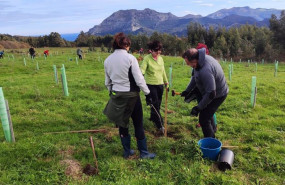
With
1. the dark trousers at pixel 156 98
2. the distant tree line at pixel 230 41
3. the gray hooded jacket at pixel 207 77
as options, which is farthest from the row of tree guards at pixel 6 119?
the distant tree line at pixel 230 41

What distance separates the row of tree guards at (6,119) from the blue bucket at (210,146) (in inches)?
145

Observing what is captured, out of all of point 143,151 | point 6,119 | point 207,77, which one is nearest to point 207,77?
point 207,77

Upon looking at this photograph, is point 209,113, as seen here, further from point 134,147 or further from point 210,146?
point 134,147

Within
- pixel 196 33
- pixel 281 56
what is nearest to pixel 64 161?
pixel 281 56

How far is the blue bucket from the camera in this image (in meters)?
3.86

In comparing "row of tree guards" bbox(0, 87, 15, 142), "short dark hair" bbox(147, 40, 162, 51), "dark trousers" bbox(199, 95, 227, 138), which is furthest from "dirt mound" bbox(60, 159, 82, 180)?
"short dark hair" bbox(147, 40, 162, 51)

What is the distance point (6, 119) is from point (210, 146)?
399 centimetres

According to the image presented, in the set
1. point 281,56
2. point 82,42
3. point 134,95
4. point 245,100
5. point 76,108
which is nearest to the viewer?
point 134,95

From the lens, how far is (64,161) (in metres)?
3.88

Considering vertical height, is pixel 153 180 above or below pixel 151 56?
below

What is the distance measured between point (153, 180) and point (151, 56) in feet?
9.49

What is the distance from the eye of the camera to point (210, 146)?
167 inches

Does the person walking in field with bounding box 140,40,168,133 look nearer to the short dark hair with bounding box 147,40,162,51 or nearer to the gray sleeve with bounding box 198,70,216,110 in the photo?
the short dark hair with bounding box 147,40,162,51

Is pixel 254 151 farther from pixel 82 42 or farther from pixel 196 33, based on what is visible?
pixel 82 42
